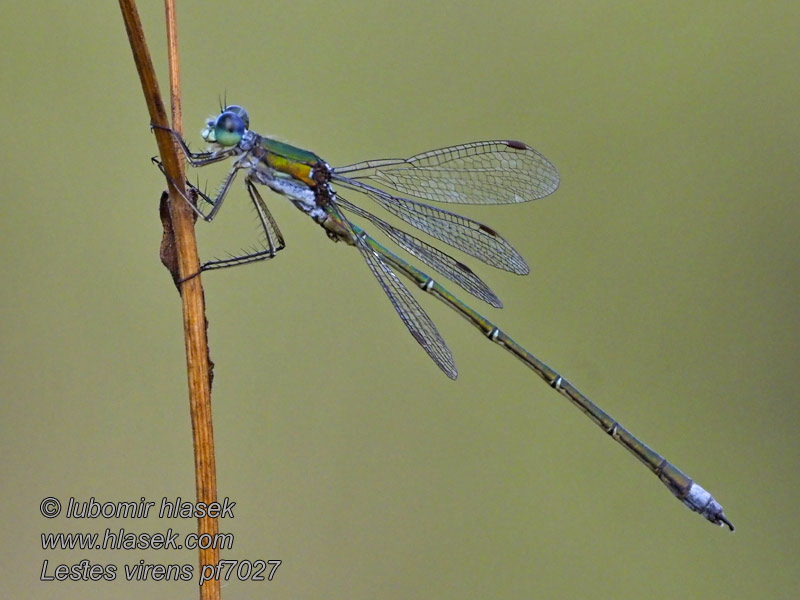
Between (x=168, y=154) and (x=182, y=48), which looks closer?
(x=168, y=154)

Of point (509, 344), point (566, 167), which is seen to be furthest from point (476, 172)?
point (566, 167)

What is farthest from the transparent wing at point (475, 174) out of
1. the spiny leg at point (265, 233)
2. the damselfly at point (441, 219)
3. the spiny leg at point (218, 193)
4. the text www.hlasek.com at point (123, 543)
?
the text www.hlasek.com at point (123, 543)

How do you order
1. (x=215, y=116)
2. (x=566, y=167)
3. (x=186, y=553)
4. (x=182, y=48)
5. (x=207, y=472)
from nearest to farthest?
(x=207, y=472), (x=215, y=116), (x=186, y=553), (x=182, y=48), (x=566, y=167)

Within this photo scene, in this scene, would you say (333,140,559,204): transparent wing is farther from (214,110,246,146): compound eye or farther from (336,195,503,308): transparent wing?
(214,110,246,146): compound eye

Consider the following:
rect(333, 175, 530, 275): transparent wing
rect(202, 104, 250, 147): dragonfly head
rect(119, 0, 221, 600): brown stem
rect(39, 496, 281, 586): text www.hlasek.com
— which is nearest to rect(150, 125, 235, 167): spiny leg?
rect(202, 104, 250, 147): dragonfly head

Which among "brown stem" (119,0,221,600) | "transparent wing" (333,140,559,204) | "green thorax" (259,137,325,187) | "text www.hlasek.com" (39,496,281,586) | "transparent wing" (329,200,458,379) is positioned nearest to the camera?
"brown stem" (119,0,221,600)

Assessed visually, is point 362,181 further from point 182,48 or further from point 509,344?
point 182,48

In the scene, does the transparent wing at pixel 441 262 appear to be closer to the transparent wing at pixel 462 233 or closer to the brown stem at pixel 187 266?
the transparent wing at pixel 462 233
